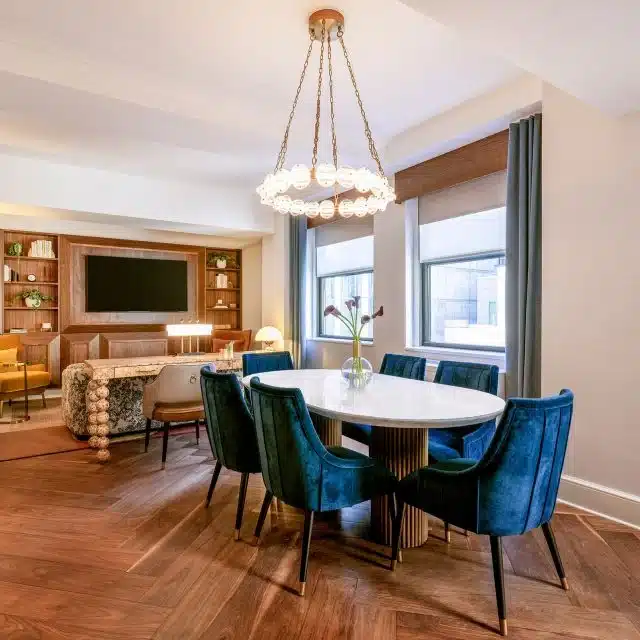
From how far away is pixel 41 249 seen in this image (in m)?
6.69

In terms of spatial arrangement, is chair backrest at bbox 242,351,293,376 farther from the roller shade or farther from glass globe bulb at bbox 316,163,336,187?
the roller shade

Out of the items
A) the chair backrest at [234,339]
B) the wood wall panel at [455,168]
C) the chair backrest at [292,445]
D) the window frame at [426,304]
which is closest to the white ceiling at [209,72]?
the wood wall panel at [455,168]

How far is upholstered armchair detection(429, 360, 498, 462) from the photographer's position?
2.72 meters

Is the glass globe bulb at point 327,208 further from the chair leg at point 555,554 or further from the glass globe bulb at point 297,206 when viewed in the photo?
the chair leg at point 555,554

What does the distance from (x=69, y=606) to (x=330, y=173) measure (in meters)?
2.61

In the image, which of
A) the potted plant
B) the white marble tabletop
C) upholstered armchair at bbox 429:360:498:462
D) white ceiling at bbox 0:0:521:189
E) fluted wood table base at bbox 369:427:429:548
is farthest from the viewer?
the potted plant

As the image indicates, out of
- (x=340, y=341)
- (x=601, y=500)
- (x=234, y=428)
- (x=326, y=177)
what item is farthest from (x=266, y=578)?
(x=340, y=341)

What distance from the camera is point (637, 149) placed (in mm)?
2713

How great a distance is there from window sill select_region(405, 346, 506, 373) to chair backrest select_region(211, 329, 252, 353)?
10.6ft

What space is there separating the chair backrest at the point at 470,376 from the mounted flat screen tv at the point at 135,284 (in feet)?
17.6

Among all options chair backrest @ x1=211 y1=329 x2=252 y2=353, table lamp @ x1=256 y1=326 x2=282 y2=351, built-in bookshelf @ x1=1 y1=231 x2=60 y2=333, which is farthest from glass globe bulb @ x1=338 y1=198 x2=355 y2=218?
built-in bookshelf @ x1=1 y1=231 x2=60 y2=333

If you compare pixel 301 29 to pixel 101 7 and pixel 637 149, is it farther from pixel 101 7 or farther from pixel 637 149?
pixel 637 149

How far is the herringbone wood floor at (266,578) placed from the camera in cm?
184

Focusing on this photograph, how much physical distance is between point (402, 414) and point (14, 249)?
6.49 meters
